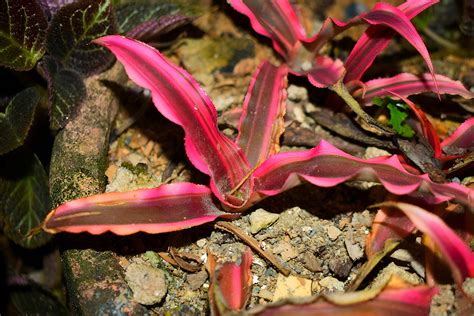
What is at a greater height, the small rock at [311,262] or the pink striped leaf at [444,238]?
the pink striped leaf at [444,238]

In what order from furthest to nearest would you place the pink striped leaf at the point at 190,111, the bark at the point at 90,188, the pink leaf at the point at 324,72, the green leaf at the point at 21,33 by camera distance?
the pink leaf at the point at 324,72
the green leaf at the point at 21,33
the pink striped leaf at the point at 190,111
the bark at the point at 90,188

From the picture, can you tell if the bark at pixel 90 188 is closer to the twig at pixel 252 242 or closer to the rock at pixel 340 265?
the twig at pixel 252 242

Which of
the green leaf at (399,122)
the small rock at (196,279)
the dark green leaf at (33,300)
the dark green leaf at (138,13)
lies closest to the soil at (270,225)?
the small rock at (196,279)

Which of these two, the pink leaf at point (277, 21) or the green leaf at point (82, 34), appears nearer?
the green leaf at point (82, 34)

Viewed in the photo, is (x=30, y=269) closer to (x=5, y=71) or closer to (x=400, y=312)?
(x=5, y=71)

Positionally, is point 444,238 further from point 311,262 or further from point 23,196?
point 23,196

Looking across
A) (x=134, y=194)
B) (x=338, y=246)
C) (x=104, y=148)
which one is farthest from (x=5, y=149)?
(x=338, y=246)

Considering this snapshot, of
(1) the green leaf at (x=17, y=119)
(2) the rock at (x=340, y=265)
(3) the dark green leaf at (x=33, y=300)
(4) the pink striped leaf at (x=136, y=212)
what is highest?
(1) the green leaf at (x=17, y=119)
